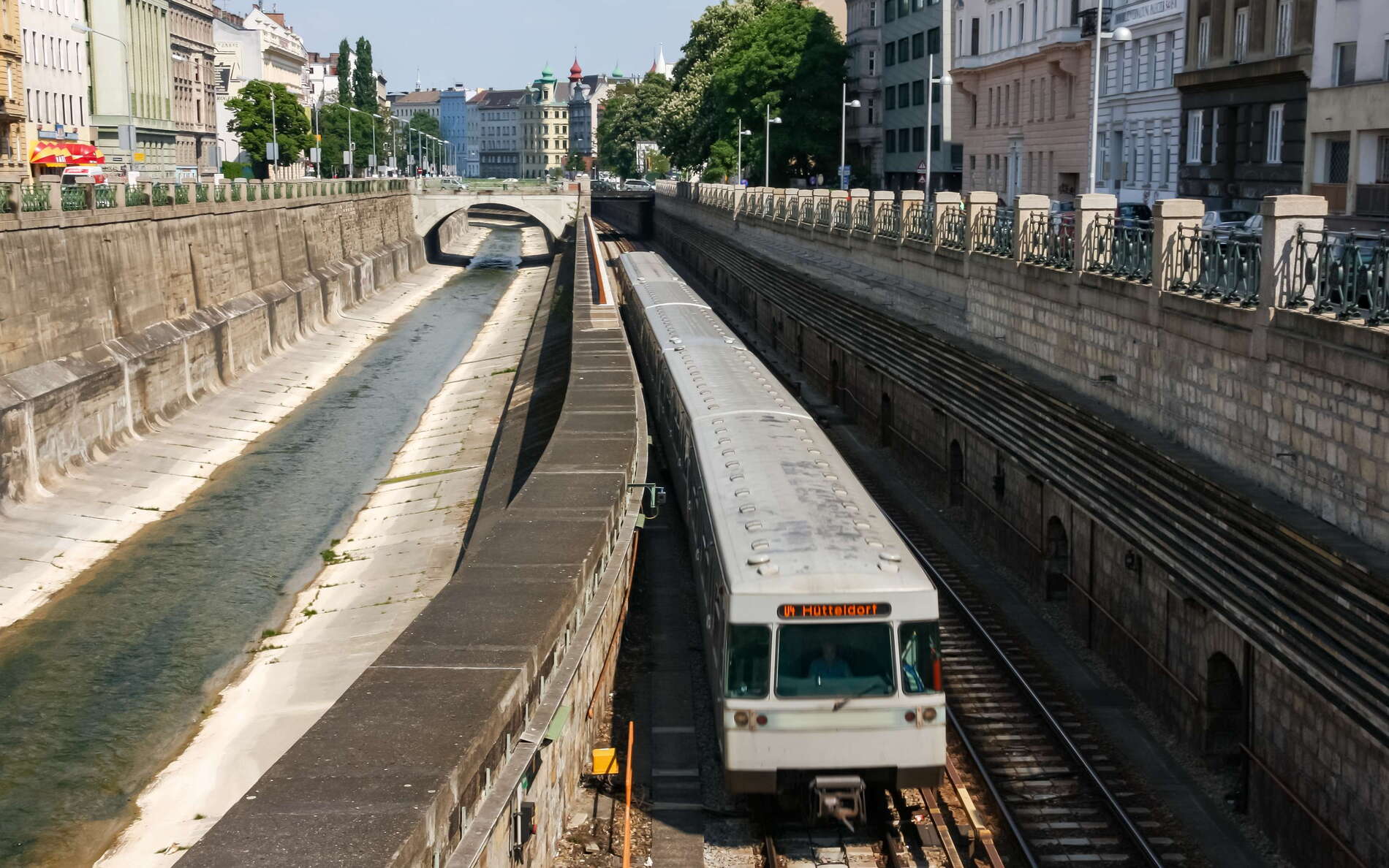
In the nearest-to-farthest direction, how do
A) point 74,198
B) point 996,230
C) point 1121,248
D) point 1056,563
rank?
point 1056,563, point 1121,248, point 996,230, point 74,198

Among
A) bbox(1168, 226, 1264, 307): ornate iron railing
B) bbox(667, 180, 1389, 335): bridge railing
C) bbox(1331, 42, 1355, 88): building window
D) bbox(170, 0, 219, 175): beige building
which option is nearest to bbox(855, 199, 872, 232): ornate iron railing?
bbox(667, 180, 1389, 335): bridge railing

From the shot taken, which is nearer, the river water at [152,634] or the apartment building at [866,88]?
the river water at [152,634]

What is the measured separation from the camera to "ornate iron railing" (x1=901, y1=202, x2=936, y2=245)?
39469 mm

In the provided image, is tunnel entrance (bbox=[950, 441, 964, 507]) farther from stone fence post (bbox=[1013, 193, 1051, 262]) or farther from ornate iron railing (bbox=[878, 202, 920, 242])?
ornate iron railing (bbox=[878, 202, 920, 242])

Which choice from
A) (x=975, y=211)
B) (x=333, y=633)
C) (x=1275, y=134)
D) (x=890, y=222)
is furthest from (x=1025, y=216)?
(x=1275, y=134)

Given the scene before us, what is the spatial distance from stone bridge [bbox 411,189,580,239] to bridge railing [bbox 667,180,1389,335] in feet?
306

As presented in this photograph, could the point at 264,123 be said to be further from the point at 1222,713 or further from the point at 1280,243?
the point at 1222,713

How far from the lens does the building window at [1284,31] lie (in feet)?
144

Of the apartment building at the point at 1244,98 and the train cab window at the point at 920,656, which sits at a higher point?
the apartment building at the point at 1244,98

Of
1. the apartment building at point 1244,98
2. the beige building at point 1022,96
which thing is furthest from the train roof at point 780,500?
the beige building at point 1022,96

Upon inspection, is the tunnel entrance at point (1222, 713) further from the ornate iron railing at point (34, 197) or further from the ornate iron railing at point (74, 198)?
the ornate iron railing at point (74, 198)

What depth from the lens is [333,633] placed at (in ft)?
97.6

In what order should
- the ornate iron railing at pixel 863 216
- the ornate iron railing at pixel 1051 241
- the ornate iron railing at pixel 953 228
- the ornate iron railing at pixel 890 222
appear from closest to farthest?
the ornate iron railing at pixel 1051 241, the ornate iron railing at pixel 953 228, the ornate iron railing at pixel 890 222, the ornate iron railing at pixel 863 216

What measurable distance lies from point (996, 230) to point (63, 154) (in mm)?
44643
